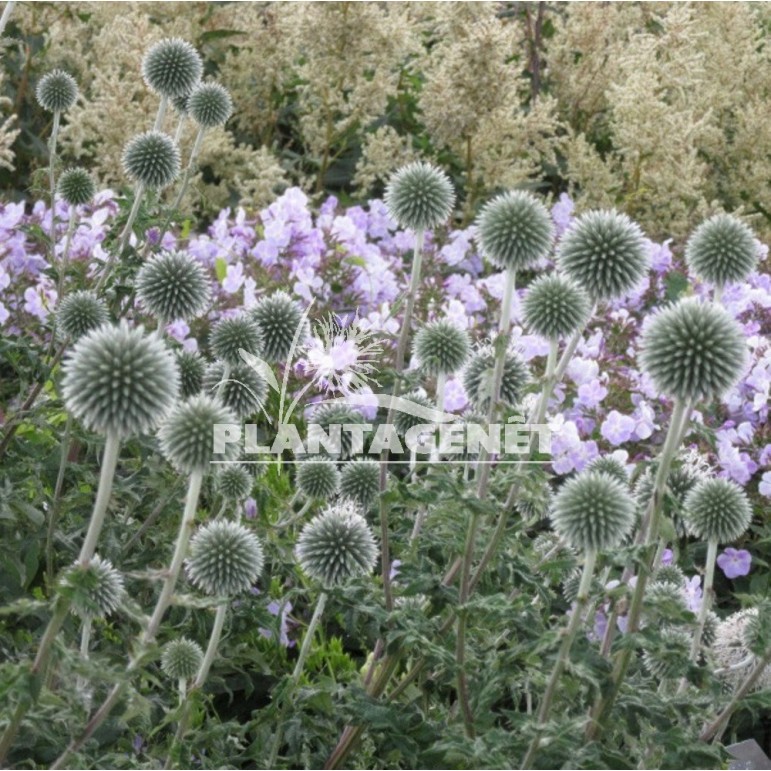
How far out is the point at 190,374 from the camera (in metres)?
2.95

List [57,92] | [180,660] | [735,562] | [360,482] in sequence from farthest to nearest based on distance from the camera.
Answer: [57,92] → [735,562] → [360,482] → [180,660]

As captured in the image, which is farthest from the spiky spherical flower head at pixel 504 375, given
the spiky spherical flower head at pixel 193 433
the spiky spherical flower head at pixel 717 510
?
the spiky spherical flower head at pixel 193 433

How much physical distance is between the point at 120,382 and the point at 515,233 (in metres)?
1.05

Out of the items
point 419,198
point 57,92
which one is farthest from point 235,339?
point 57,92

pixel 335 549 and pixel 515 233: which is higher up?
pixel 515 233

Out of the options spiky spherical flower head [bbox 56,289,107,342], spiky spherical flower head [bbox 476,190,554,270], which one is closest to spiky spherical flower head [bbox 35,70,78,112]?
spiky spherical flower head [bbox 56,289,107,342]

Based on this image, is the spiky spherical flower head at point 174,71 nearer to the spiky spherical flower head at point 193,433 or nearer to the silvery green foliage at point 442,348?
the silvery green foliage at point 442,348

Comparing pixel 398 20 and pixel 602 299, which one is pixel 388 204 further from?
pixel 398 20

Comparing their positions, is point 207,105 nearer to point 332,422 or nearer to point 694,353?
point 332,422

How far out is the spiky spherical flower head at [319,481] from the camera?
282 centimetres

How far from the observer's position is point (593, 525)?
2227mm

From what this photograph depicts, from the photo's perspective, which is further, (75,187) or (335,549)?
(75,187)

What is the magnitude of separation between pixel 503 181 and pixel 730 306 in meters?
1.71

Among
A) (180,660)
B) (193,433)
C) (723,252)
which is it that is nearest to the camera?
(193,433)
